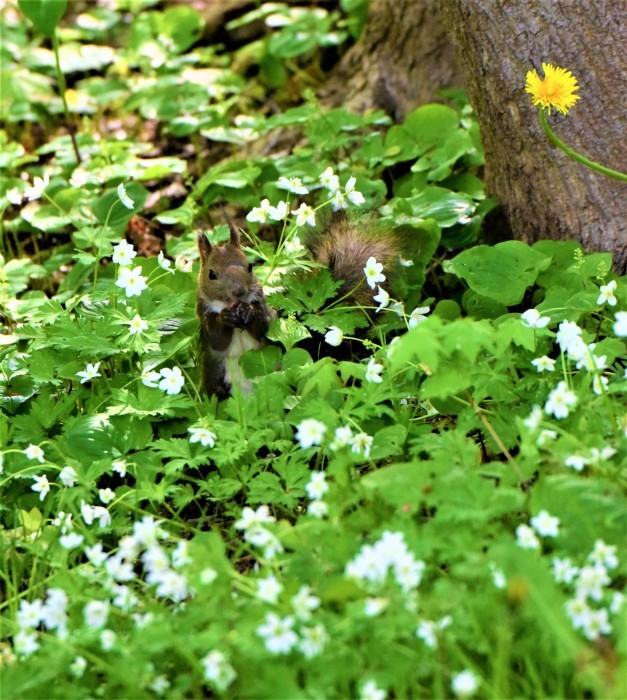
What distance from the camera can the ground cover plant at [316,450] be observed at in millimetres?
2084

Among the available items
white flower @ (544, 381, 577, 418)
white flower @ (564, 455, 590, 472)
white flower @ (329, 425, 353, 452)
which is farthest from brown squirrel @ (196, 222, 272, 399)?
white flower @ (564, 455, 590, 472)

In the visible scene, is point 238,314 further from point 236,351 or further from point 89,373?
Result: point 89,373

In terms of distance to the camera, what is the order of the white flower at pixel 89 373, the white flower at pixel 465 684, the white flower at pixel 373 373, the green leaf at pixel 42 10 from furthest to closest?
the green leaf at pixel 42 10 → the white flower at pixel 89 373 → the white flower at pixel 373 373 → the white flower at pixel 465 684

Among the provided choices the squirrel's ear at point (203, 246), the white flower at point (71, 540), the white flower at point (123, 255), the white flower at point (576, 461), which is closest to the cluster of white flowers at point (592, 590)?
the white flower at point (576, 461)

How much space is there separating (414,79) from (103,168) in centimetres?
146

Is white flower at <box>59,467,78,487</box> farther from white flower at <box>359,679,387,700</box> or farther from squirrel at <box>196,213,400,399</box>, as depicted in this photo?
white flower at <box>359,679,387,700</box>

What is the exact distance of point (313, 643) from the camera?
6.73 feet

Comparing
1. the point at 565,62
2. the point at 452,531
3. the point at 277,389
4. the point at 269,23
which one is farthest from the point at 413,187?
the point at 452,531

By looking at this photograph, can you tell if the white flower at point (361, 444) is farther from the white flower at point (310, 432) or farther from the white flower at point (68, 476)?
the white flower at point (68, 476)

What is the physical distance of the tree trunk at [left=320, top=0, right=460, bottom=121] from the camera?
4.97 metres

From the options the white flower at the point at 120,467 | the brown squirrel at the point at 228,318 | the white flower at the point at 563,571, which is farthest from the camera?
the brown squirrel at the point at 228,318

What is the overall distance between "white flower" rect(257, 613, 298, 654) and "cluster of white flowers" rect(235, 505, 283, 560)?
0.72 feet

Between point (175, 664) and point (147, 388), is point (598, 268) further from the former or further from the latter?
point (175, 664)

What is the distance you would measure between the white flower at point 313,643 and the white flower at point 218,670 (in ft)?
0.48
